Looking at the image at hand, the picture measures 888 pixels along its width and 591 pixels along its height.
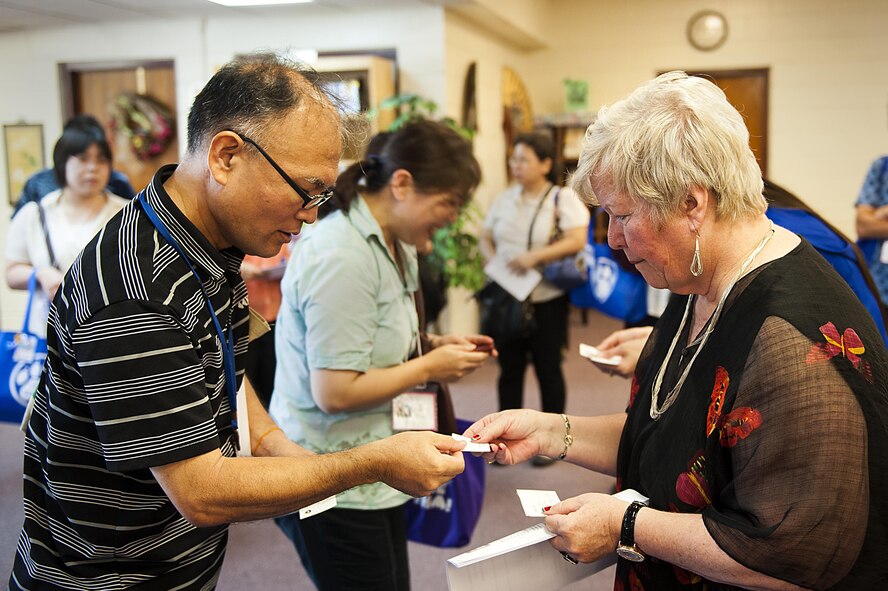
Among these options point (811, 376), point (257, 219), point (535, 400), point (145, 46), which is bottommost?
point (535, 400)

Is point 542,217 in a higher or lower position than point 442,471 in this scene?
higher

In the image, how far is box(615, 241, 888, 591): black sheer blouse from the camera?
109 centimetres

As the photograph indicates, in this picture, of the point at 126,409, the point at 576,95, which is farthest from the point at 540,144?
the point at 576,95

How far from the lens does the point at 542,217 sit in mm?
4387

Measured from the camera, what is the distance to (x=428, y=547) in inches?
133

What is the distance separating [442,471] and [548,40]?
329 inches

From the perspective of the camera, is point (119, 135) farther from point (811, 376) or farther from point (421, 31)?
point (811, 376)

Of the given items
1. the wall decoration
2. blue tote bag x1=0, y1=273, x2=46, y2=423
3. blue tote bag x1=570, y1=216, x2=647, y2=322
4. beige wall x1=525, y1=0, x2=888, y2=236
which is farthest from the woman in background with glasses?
beige wall x1=525, y1=0, x2=888, y2=236

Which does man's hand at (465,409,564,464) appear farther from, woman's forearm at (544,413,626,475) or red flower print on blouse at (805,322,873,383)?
red flower print on blouse at (805,322,873,383)

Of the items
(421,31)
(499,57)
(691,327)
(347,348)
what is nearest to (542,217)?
(421,31)

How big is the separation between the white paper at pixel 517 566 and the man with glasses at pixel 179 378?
14 cm

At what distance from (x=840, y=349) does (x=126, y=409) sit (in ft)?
3.28

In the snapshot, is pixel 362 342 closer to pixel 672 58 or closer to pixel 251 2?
pixel 251 2

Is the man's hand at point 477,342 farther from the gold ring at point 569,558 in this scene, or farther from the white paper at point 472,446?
the gold ring at point 569,558
